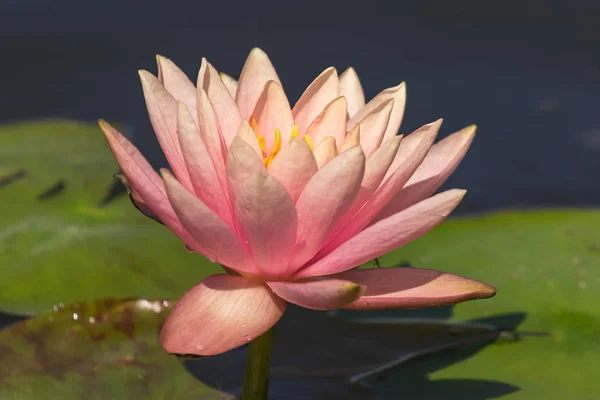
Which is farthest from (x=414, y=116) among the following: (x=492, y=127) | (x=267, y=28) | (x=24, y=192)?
(x=24, y=192)

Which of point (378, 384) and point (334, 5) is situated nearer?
point (378, 384)

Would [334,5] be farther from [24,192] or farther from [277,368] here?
[277,368]

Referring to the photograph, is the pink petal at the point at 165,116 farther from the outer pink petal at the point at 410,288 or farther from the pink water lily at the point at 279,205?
the outer pink petal at the point at 410,288

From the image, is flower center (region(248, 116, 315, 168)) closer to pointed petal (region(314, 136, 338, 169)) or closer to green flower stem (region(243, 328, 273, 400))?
pointed petal (region(314, 136, 338, 169))

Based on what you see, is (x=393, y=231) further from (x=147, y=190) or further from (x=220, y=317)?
(x=147, y=190)

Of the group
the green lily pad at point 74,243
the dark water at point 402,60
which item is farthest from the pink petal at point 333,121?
the dark water at point 402,60
